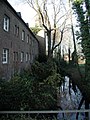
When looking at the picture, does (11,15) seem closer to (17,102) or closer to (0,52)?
(0,52)

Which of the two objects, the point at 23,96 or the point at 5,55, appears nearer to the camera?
the point at 23,96

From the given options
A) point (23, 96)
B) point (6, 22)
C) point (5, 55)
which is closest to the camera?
point (23, 96)

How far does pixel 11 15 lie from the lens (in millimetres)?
19953

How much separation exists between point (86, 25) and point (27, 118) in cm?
1541

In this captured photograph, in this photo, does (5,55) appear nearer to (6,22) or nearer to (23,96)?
(6,22)

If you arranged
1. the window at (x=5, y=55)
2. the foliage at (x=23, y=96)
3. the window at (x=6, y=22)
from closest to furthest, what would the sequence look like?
the foliage at (x=23, y=96) → the window at (x=5, y=55) → the window at (x=6, y=22)

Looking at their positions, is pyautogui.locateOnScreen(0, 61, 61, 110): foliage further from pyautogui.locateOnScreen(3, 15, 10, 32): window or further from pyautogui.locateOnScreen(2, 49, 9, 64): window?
pyautogui.locateOnScreen(3, 15, 10, 32): window

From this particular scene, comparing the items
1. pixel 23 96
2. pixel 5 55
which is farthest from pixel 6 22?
pixel 23 96

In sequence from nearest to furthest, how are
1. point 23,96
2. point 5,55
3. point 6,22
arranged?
1. point 23,96
2. point 5,55
3. point 6,22

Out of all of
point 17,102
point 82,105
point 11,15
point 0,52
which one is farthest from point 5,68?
point 17,102

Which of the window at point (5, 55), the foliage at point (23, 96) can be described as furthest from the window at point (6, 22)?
the foliage at point (23, 96)

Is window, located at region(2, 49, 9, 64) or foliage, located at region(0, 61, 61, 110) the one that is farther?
window, located at region(2, 49, 9, 64)

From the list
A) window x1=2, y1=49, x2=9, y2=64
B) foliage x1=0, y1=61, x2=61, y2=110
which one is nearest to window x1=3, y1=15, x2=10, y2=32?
window x1=2, y1=49, x2=9, y2=64

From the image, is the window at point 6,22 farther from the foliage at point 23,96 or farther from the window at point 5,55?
the foliage at point 23,96
